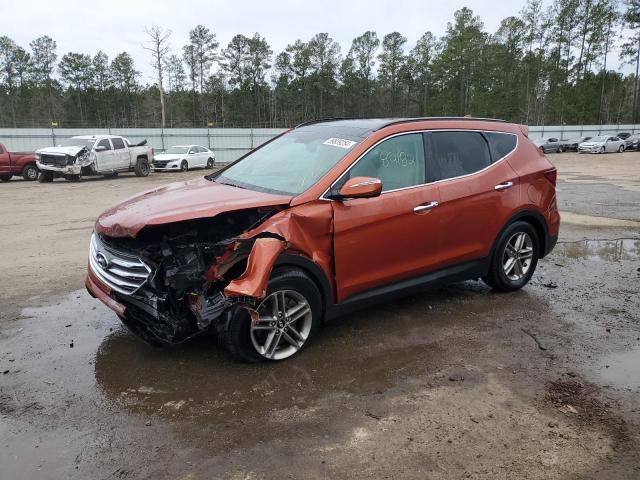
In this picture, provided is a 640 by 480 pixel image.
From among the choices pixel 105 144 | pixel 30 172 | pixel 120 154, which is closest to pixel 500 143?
→ pixel 105 144

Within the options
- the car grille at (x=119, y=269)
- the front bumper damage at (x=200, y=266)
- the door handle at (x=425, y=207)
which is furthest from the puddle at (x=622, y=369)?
the car grille at (x=119, y=269)

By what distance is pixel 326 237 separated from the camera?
3900 millimetres

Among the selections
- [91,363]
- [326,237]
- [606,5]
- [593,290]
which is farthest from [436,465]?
[606,5]

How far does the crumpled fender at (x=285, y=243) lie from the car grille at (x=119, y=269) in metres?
0.57

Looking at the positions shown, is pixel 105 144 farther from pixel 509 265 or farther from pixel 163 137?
pixel 509 265

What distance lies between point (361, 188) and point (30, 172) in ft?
75.2

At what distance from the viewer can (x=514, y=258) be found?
5465 mm

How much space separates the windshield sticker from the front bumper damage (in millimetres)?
761

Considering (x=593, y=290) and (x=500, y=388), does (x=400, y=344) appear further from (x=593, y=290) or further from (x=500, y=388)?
(x=593, y=290)

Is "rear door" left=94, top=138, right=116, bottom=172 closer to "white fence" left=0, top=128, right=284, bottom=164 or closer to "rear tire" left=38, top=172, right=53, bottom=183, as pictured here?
"rear tire" left=38, top=172, right=53, bottom=183

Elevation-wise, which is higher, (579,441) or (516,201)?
(516,201)

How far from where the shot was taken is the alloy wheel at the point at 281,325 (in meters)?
3.73

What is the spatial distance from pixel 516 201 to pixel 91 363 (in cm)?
428

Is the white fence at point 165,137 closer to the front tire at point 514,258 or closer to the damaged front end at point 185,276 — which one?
the damaged front end at point 185,276
